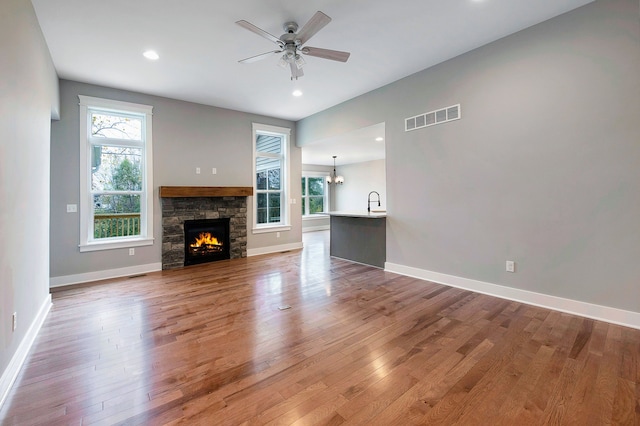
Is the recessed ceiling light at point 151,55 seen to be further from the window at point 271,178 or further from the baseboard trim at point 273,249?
the baseboard trim at point 273,249

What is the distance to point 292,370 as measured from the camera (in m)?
2.04

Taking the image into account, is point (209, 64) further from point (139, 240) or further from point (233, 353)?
point (233, 353)

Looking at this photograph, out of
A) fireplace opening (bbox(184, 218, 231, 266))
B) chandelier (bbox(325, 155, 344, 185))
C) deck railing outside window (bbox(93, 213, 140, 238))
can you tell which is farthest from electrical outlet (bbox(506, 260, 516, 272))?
chandelier (bbox(325, 155, 344, 185))

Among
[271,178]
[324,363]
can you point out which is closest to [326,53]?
[324,363]

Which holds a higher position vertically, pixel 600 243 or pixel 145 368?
pixel 600 243

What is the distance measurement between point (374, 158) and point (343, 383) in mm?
8631

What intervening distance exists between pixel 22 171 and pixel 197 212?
310 cm

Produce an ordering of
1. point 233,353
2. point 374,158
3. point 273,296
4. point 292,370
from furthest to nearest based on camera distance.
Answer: point 374,158
point 273,296
point 233,353
point 292,370

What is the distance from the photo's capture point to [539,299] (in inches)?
124

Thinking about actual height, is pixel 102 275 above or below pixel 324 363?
above

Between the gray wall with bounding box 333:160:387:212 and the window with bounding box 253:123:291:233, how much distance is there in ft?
13.0

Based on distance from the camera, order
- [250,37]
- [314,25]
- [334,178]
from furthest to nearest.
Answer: [334,178] → [250,37] → [314,25]

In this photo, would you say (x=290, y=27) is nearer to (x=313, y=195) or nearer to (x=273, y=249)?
(x=273, y=249)

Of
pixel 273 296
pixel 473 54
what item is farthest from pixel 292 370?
pixel 473 54
